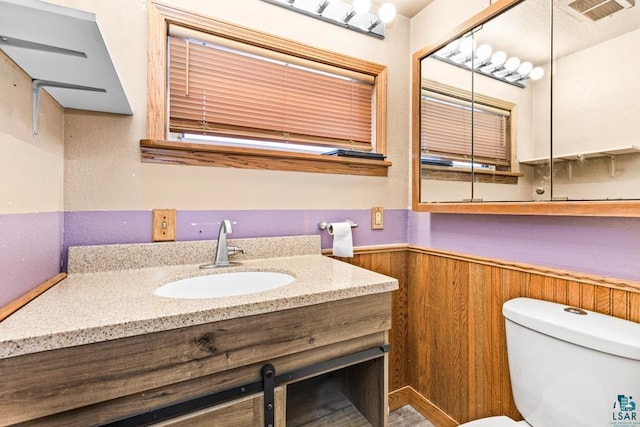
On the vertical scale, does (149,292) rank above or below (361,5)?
below

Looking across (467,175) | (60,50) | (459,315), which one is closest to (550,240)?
(467,175)

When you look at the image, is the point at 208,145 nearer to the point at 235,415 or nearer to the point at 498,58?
the point at 235,415

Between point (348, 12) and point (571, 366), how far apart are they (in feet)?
5.42

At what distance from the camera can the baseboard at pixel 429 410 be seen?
143 cm

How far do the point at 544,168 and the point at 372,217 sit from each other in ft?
2.55

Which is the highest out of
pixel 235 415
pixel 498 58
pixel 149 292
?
pixel 498 58

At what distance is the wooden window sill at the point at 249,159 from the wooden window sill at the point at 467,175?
8.8 inches

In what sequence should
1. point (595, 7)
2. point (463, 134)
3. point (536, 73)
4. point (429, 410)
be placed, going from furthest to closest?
point (429, 410), point (463, 134), point (536, 73), point (595, 7)

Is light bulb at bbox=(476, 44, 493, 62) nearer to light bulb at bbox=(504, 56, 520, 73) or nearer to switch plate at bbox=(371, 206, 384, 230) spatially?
light bulb at bbox=(504, 56, 520, 73)

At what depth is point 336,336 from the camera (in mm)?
874

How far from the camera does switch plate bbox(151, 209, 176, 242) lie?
112cm

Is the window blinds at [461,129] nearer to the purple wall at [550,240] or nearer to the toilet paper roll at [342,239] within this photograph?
the purple wall at [550,240]

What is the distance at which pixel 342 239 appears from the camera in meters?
1.42

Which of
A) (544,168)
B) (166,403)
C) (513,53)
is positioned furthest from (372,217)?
(166,403)
